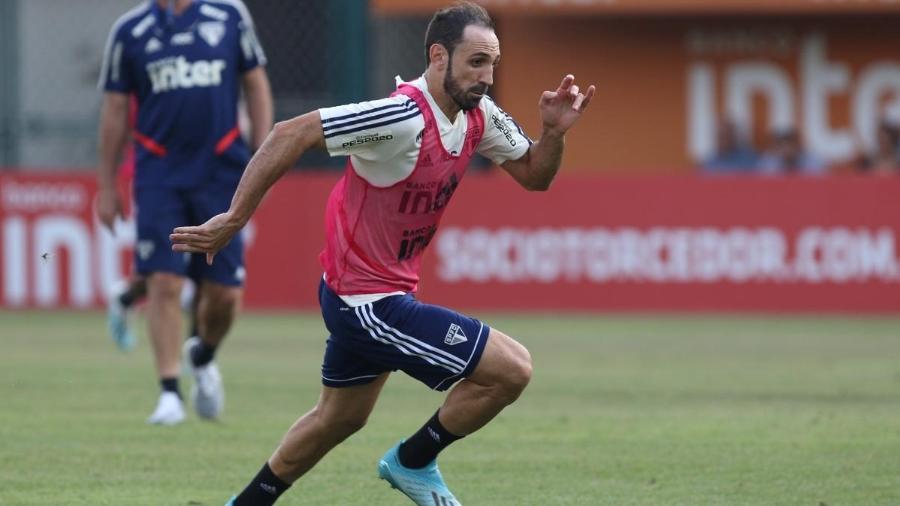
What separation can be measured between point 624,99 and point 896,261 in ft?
17.4

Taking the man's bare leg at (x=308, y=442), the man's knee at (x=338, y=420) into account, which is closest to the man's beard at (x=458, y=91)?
the man's bare leg at (x=308, y=442)

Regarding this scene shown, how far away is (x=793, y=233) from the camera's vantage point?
695 inches

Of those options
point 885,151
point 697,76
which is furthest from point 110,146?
point 697,76

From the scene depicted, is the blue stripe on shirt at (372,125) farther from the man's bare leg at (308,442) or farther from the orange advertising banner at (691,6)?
the orange advertising banner at (691,6)

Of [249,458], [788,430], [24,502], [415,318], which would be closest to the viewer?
[415,318]

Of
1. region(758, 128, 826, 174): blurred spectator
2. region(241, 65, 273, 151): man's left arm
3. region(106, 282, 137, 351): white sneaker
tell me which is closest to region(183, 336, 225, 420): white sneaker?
region(241, 65, 273, 151): man's left arm

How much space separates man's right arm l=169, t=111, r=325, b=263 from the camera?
5973 mm

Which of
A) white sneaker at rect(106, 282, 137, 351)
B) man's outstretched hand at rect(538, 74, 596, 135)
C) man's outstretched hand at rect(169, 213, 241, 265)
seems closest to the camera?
man's outstretched hand at rect(169, 213, 241, 265)

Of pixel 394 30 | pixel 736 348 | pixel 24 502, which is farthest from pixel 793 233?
pixel 24 502

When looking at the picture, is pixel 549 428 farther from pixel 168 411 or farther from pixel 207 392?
pixel 168 411

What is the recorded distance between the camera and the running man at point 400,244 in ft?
19.9

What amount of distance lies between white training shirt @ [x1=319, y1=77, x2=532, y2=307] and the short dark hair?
0.16 meters

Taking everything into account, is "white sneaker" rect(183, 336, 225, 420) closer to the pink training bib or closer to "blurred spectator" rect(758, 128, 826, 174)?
the pink training bib

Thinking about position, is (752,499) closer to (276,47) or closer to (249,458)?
(249,458)
